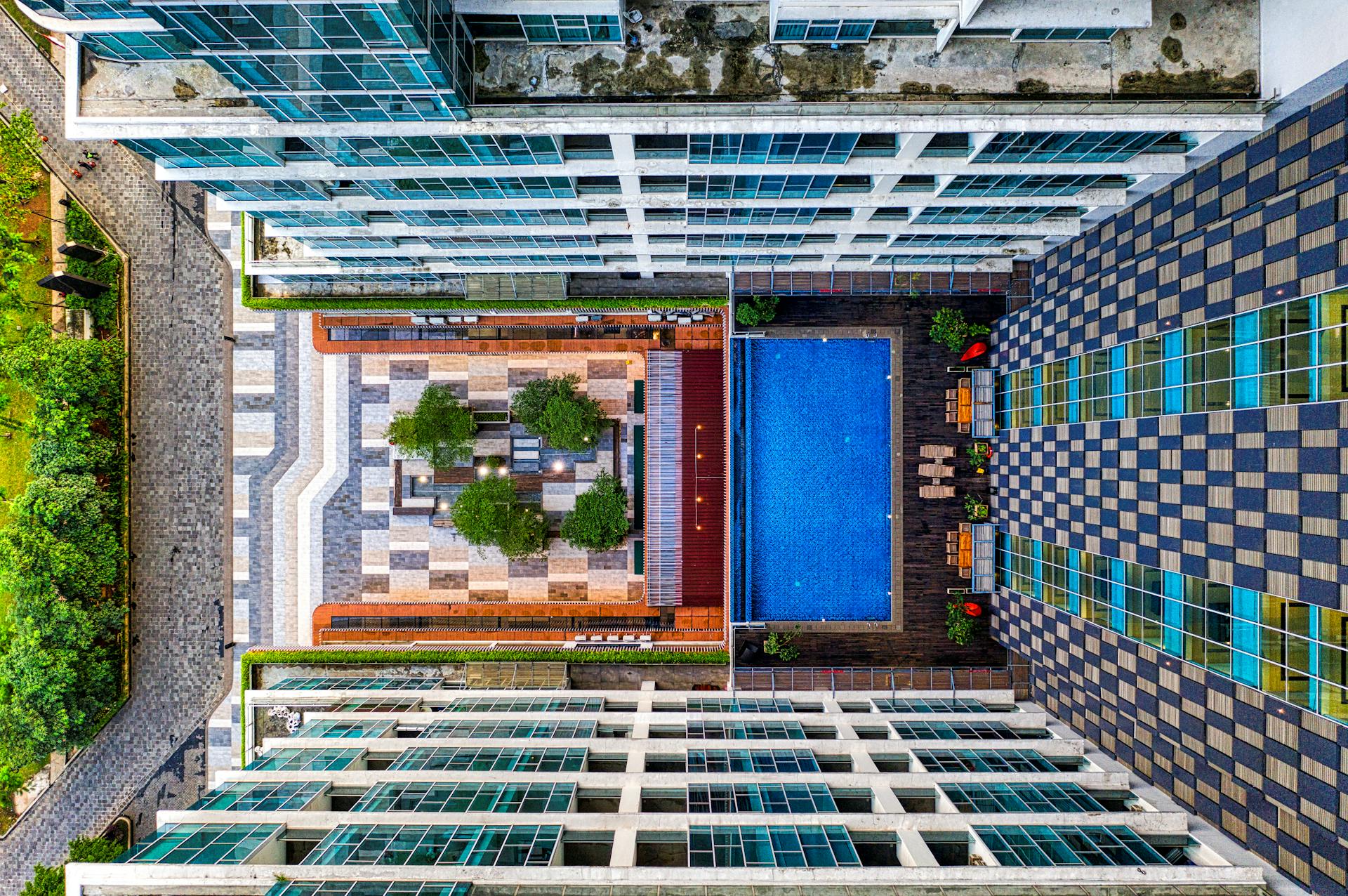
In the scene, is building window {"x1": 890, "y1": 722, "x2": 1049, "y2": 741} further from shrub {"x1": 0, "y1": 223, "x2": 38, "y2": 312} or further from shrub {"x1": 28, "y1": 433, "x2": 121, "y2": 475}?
shrub {"x1": 0, "y1": 223, "x2": 38, "y2": 312}

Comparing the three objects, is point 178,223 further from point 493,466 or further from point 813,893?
point 813,893

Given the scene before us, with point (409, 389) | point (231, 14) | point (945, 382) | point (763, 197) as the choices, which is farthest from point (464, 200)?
point (945, 382)

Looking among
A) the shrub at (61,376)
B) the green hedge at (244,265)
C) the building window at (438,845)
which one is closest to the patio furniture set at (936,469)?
the building window at (438,845)

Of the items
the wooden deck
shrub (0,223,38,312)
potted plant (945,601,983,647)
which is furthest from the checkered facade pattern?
shrub (0,223,38,312)

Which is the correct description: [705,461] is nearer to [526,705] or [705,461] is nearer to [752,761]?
[752,761]

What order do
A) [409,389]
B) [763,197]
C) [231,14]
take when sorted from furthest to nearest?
1. [409,389]
2. [763,197]
3. [231,14]

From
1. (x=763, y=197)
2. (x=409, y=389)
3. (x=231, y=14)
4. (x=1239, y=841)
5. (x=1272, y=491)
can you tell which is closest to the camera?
(x=231, y=14)

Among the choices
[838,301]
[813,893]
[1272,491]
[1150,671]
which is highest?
[838,301]

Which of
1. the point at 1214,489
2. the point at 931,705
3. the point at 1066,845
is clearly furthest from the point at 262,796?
the point at 1214,489
